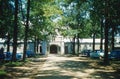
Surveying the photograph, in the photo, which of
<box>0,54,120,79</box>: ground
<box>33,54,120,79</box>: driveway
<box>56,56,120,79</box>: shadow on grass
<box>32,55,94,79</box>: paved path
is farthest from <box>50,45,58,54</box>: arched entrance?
<box>33,54,120,79</box>: driveway

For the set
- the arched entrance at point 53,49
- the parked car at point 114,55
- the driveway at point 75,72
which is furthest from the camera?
the arched entrance at point 53,49

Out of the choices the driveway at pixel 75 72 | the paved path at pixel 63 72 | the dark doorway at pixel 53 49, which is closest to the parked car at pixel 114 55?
the driveway at pixel 75 72

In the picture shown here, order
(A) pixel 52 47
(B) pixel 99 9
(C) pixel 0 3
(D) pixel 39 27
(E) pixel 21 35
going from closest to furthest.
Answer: (C) pixel 0 3 < (B) pixel 99 9 < (D) pixel 39 27 < (E) pixel 21 35 < (A) pixel 52 47

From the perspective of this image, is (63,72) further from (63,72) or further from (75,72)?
(75,72)

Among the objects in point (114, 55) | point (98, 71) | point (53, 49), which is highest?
point (53, 49)

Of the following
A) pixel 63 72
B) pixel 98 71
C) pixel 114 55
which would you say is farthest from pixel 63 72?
pixel 114 55

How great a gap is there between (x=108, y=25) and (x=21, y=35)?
25.8 metres

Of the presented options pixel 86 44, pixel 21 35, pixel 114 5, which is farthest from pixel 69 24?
pixel 114 5

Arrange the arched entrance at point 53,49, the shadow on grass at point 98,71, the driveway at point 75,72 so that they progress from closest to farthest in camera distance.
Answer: the driveway at point 75,72 → the shadow on grass at point 98,71 → the arched entrance at point 53,49

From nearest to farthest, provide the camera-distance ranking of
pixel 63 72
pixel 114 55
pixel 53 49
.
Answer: pixel 63 72
pixel 114 55
pixel 53 49

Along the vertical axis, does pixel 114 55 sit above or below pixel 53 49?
below

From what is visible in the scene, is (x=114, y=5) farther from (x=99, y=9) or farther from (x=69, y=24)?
(x=69, y=24)

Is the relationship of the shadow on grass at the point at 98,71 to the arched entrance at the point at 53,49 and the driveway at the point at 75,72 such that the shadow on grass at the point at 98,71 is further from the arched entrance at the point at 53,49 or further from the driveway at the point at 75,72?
the arched entrance at the point at 53,49

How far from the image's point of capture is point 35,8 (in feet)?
125
